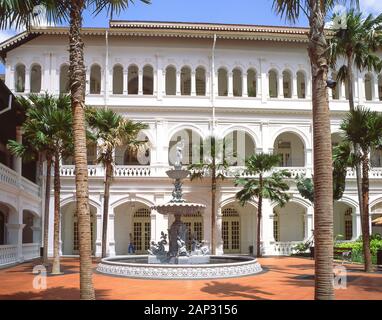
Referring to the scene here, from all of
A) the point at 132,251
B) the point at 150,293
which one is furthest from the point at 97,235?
the point at 150,293

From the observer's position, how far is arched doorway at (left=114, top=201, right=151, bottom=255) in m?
35.8

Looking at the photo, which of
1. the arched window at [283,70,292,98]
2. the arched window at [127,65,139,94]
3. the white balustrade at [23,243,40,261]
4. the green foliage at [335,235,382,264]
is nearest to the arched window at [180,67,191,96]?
the arched window at [127,65,139,94]

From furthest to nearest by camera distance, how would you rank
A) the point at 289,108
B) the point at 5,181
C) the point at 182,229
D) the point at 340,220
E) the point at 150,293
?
the point at 340,220, the point at 289,108, the point at 5,181, the point at 182,229, the point at 150,293

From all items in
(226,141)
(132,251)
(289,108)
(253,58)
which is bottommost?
(132,251)

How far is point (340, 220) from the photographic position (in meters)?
39.2

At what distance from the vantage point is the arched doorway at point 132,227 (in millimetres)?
35781

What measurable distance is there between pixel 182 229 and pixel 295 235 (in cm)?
1783

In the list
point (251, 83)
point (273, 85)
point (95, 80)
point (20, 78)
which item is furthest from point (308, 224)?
point (20, 78)

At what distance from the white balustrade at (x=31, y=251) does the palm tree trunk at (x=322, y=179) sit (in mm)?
22854

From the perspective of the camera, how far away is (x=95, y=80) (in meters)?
37.2

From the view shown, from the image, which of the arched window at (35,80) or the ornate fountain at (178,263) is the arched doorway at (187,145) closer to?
the arched window at (35,80)

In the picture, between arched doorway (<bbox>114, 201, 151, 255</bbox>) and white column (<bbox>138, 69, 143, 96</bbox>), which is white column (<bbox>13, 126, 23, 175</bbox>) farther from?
white column (<bbox>138, 69, 143, 96</bbox>)

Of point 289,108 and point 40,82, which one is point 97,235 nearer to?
point 40,82

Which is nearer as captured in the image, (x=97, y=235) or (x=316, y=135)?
(x=316, y=135)
